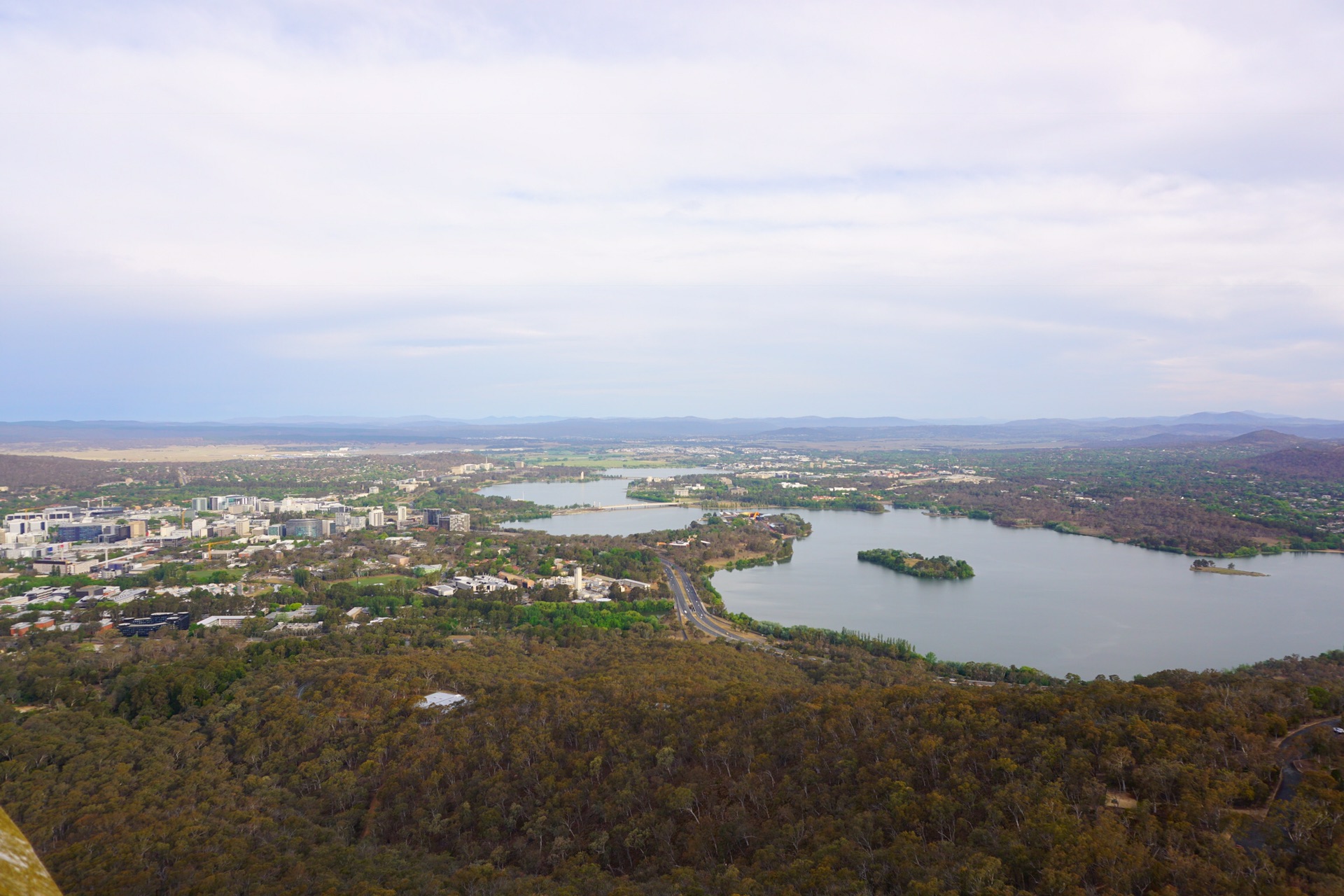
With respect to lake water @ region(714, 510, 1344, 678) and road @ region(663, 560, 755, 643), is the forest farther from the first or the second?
road @ region(663, 560, 755, 643)

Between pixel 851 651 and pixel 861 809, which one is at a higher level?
pixel 861 809

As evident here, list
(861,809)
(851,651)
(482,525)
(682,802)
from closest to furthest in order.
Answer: (861,809), (682,802), (851,651), (482,525)

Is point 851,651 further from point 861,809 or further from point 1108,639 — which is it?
point 861,809

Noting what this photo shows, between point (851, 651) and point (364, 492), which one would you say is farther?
point (364, 492)

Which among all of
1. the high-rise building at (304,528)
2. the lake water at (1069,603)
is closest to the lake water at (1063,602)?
the lake water at (1069,603)

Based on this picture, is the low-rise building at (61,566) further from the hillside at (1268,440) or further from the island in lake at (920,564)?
the hillside at (1268,440)

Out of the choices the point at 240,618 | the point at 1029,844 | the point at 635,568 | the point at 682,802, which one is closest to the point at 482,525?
the point at 635,568
